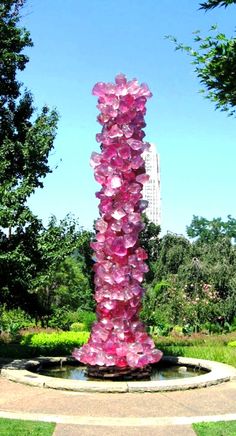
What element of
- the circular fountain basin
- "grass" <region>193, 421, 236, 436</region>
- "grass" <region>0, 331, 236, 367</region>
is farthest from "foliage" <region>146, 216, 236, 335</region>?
"grass" <region>193, 421, 236, 436</region>

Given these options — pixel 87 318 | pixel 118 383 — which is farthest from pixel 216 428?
pixel 87 318

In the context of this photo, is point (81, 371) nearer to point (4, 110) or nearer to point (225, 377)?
point (225, 377)

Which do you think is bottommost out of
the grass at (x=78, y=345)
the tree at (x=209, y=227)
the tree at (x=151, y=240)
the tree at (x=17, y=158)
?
the grass at (x=78, y=345)

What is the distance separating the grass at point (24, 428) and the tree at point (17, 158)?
369cm

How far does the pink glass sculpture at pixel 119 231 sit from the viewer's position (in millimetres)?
9969

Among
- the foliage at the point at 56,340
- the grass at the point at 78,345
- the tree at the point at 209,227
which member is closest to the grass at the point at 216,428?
the grass at the point at 78,345

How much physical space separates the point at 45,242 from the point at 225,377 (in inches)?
163

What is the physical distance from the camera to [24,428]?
6285 mm

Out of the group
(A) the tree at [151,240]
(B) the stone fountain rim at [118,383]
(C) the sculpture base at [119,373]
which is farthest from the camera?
(A) the tree at [151,240]

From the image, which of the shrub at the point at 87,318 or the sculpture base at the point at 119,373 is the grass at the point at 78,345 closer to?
the sculpture base at the point at 119,373

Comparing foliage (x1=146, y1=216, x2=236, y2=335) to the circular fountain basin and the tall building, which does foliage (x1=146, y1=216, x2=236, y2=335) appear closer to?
the circular fountain basin

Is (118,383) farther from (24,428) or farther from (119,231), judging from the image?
(24,428)

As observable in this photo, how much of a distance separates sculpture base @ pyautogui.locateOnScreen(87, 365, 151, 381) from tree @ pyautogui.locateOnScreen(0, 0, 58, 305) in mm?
2175

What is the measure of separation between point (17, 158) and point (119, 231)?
2.72 m
